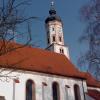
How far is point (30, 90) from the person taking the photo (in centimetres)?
2320

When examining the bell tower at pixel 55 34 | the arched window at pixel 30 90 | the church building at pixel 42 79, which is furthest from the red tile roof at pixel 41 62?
the bell tower at pixel 55 34

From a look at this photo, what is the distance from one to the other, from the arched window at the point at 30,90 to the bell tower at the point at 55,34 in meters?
19.8

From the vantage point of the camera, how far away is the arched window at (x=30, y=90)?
2300cm

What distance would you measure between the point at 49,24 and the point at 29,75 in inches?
953

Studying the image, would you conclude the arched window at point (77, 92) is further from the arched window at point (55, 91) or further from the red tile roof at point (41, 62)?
the arched window at point (55, 91)

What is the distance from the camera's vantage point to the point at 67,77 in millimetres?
25391

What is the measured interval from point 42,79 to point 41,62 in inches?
110

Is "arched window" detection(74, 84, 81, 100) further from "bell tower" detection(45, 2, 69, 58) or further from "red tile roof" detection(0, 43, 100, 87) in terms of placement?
"bell tower" detection(45, 2, 69, 58)

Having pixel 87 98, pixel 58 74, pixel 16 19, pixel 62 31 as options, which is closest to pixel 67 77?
pixel 58 74

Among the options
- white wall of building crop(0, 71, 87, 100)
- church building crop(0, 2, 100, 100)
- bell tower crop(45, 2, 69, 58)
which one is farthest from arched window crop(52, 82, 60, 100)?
bell tower crop(45, 2, 69, 58)

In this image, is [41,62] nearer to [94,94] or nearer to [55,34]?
[94,94]

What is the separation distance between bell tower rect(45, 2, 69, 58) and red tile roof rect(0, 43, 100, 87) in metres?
14.0

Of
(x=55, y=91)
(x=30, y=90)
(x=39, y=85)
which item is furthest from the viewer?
(x=55, y=91)

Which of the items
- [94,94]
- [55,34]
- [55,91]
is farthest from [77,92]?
[55,34]
